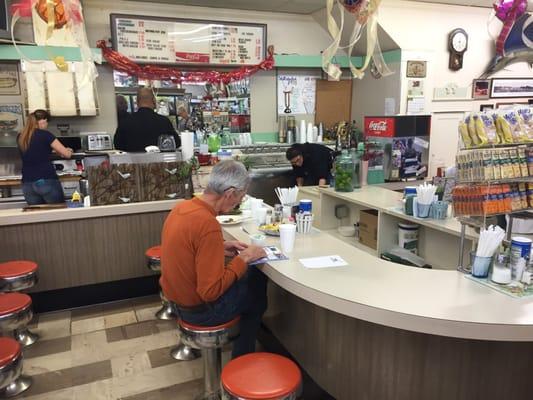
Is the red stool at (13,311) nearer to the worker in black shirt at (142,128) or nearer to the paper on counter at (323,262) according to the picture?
the paper on counter at (323,262)

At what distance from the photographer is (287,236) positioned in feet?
7.27

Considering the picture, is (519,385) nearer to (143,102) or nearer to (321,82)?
(143,102)

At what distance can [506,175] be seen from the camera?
181cm

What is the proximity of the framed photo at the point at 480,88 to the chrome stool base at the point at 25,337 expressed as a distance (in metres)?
6.47

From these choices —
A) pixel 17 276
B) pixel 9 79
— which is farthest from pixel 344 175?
pixel 9 79

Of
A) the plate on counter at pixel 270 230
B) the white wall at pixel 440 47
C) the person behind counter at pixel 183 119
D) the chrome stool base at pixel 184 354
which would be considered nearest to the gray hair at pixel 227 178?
the plate on counter at pixel 270 230

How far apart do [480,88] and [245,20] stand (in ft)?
12.1

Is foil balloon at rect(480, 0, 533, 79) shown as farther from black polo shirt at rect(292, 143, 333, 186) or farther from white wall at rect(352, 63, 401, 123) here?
white wall at rect(352, 63, 401, 123)

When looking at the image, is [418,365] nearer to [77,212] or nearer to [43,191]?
[77,212]

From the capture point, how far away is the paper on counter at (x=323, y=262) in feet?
6.68

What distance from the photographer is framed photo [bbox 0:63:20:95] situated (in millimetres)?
5098

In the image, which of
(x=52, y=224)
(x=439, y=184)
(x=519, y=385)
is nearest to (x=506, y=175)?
(x=519, y=385)

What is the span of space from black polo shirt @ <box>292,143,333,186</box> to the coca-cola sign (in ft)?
1.73

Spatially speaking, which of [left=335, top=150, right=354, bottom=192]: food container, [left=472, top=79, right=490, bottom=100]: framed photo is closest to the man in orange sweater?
[left=335, top=150, right=354, bottom=192]: food container
